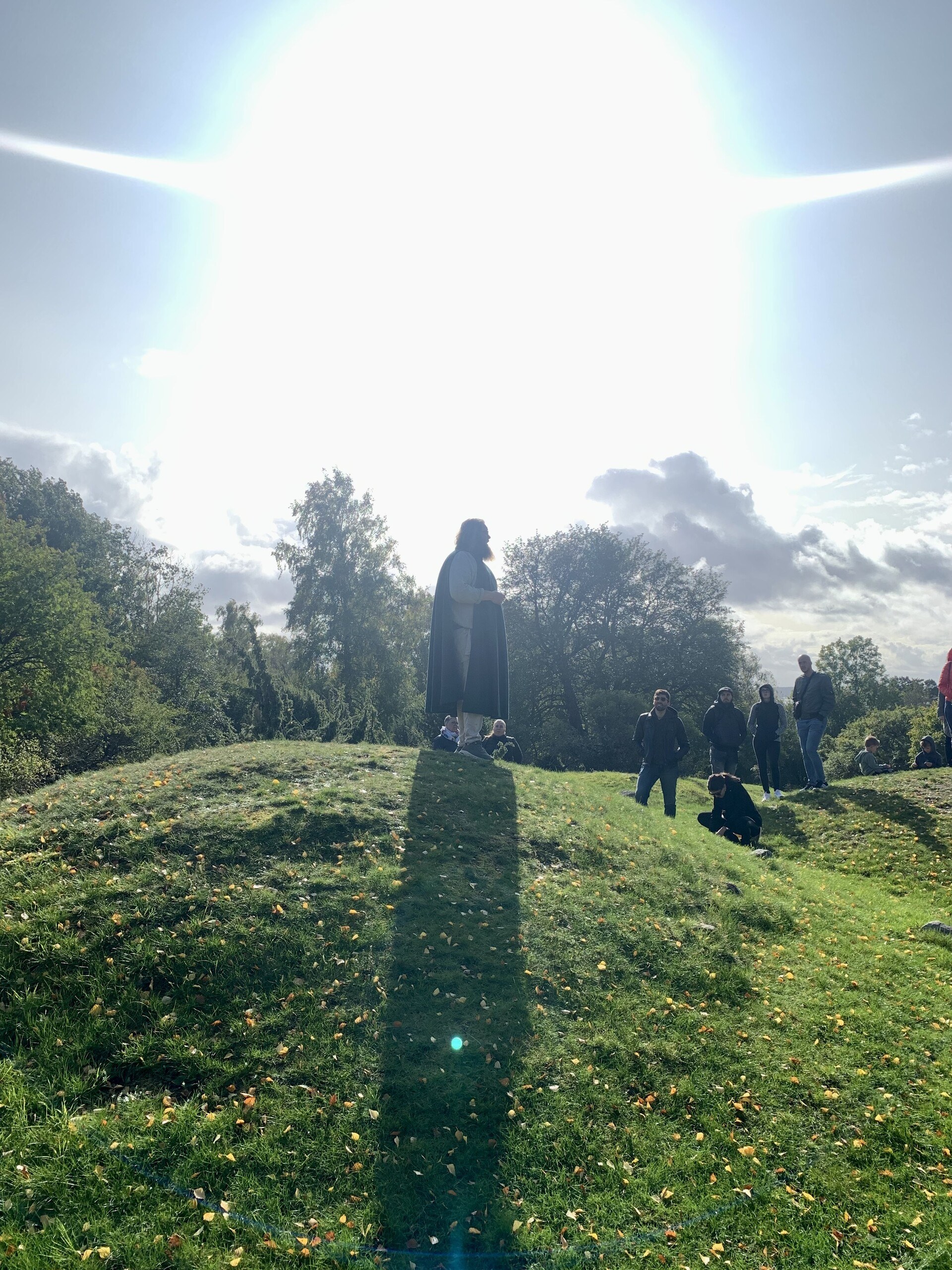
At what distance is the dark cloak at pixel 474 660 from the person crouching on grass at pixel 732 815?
A: 190 inches

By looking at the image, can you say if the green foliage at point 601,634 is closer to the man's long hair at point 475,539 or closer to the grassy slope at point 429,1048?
the man's long hair at point 475,539

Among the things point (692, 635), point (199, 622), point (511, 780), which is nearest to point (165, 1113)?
point (511, 780)

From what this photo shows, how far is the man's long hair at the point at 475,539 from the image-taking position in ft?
43.9

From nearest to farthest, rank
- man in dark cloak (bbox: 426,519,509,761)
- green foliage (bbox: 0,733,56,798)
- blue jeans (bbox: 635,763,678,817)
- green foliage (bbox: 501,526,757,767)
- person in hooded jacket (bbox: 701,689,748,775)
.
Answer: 1. man in dark cloak (bbox: 426,519,509,761)
2. blue jeans (bbox: 635,763,678,817)
3. person in hooded jacket (bbox: 701,689,748,775)
4. green foliage (bbox: 0,733,56,798)
5. green foliage (bbox: 501,526,757,767)

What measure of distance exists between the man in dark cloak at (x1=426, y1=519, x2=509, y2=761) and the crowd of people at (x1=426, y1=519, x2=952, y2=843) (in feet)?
0.05

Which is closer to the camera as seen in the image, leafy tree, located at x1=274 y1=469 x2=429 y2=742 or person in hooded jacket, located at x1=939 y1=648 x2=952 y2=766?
person in hooded jacket, located at x1=939 y1=648 x2=952 y2=766

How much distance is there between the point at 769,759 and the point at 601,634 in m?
25.4

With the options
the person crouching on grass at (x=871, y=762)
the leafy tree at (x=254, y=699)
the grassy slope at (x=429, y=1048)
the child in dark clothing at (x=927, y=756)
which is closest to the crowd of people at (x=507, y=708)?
the child in dark clothing at (x=927, y=756)

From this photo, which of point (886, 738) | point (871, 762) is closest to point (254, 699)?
point (871, 762)

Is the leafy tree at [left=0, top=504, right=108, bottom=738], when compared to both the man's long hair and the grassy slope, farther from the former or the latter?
the man's long hair

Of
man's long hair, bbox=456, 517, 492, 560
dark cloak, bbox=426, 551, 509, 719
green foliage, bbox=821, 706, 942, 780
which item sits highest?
man's long hair, bbox=456, 517, 492, 560

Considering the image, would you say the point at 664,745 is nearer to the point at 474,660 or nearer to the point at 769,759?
the point at 474,660

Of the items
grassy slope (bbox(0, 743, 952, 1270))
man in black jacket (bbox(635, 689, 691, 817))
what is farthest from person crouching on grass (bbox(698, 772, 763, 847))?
grassy slope (bbox(0, 743, 952, 1270))

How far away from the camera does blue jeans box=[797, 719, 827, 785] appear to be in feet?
57.6
